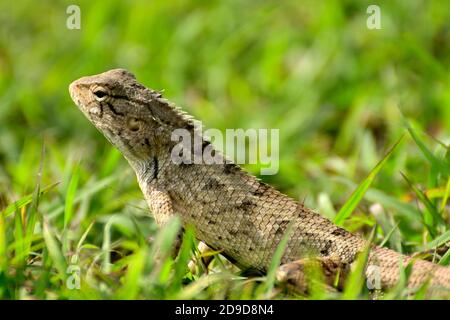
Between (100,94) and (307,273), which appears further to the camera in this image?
(100,94)

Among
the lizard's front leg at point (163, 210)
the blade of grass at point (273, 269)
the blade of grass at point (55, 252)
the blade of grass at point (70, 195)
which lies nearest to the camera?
the blade of grass at point (273, 269)

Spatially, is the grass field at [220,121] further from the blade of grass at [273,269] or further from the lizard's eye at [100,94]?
the lizard's eye at [100,94]

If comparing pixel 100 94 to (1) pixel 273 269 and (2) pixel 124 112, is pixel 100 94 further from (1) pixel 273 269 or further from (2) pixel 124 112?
(1) pixel 273 269

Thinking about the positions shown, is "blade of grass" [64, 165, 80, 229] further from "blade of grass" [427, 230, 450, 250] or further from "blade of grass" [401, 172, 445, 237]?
"blade of grass" [427, 230, 450, 250]

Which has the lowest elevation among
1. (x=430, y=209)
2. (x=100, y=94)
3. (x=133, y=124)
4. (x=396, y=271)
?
(x=396, y=271)

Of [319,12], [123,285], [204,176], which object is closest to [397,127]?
[319,12]

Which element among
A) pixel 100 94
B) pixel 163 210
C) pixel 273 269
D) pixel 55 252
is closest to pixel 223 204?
pixel 163 210

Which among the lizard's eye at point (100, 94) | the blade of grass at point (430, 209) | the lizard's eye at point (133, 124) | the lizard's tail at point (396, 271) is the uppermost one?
the lizard's eye at point (100, 94)

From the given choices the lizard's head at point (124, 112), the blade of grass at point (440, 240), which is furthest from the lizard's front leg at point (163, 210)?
the blade of grass at point (440, 240)
